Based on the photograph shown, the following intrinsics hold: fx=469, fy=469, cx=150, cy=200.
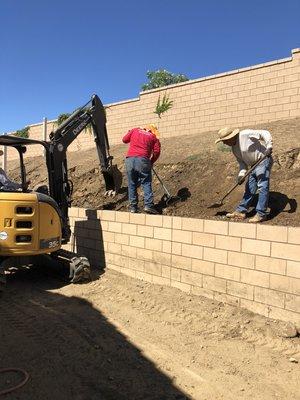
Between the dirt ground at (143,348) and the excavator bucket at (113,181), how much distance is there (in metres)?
3.57

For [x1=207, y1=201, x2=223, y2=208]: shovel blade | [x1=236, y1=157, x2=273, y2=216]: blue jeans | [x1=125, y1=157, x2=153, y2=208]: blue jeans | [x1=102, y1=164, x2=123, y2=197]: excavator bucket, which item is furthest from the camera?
[x1=102, y1=164, x2=123, y2=197]: excavator bucket

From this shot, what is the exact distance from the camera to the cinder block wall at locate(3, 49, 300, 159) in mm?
10914

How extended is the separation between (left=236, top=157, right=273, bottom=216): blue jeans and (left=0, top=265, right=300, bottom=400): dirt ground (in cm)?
147

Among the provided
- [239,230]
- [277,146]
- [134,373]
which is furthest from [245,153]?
[134,373]

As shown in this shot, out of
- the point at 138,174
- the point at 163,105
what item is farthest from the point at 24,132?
the point at 138,174

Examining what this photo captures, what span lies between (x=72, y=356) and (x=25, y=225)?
2.91 m

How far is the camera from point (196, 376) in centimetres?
431

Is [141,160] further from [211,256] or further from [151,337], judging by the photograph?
[151,337]

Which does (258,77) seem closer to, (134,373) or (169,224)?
(169,224)

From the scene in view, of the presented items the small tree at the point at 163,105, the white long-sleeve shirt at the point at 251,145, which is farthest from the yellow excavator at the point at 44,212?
the small tree at the point at 163,105

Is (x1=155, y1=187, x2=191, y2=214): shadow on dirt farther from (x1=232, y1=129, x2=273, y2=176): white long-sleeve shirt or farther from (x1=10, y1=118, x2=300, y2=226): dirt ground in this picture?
(x1=232, y1=129, x2=273, y2=176): white long-sleeve shirt

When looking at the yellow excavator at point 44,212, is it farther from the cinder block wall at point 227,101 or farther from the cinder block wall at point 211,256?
the cinder block wall at point 227,101

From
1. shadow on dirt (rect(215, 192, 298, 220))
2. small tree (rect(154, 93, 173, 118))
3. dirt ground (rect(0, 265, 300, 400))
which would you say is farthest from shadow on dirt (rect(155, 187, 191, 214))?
small tree (rect(154, 93, 173, 118))

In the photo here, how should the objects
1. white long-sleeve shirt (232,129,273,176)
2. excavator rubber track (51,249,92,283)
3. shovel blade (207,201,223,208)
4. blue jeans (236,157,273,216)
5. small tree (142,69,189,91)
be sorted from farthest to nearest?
1. small tree (142,69,189,91)
2. shovel blade (207,201,223,208)
3. excavator rubber track (51,249,92,283)
4. white long-sleeve shirt (232,129,273,176)
5. blue jeans (236,157,273,216)
